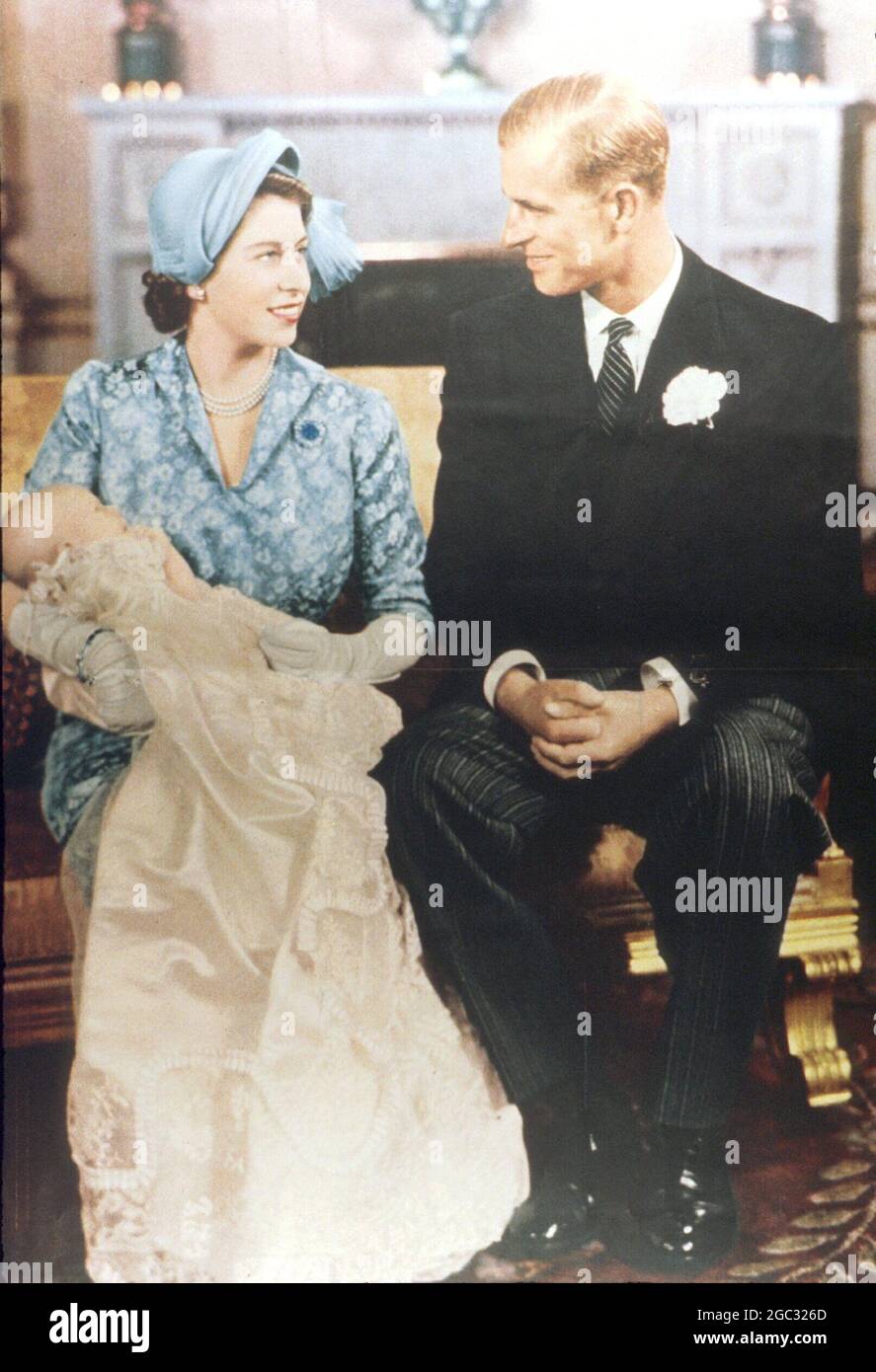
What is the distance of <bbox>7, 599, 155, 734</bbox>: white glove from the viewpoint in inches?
125

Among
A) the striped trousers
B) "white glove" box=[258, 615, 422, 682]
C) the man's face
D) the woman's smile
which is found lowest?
the striped trousers

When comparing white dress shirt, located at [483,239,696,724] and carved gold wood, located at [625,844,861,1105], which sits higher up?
white dress shirt, located at [483,239,696,724]

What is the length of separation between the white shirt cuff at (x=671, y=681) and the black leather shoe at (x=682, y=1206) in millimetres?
898

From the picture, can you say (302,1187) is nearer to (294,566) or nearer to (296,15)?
(294,566)

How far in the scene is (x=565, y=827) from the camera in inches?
126

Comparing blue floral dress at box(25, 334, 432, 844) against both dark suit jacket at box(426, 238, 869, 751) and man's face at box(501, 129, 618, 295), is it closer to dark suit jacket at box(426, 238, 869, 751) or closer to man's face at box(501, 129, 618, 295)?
dark suit jacket at box(426, 238, 869, 751)

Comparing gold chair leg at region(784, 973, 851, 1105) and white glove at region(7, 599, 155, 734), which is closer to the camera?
white glove at region(7, 599, 155, 734)

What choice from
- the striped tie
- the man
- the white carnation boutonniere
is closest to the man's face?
the man

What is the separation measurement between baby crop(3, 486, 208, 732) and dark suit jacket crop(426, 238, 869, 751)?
642 mm

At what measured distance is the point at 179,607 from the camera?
10.5ft

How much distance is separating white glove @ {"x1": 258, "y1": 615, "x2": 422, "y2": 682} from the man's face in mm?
787

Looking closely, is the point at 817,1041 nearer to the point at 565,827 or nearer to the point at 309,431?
the point at 565,827

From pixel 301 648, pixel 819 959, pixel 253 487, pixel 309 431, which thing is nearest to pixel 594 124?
pixel 309 431

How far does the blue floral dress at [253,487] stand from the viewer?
3195mm
